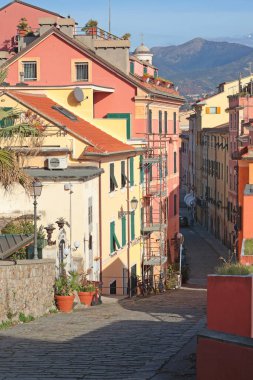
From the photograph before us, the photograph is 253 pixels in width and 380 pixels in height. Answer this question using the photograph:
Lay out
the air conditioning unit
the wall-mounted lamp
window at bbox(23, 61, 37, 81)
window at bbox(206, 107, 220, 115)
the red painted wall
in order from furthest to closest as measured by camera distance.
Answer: window at bbox(206, 107, 220, 115) → window at bbox(23, 61, 37, 81) → the wall-mounted lamp → the air conditioning unit → the red painted wall

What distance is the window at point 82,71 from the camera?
156ft

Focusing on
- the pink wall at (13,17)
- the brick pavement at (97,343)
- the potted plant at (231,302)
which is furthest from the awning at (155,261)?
the potted plant at (231,302)

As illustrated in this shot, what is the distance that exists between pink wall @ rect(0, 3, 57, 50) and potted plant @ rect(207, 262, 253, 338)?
41202mm

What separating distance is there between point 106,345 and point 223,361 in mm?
5364

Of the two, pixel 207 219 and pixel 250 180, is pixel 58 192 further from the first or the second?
pixel 207 219

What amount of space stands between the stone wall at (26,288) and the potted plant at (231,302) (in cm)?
702

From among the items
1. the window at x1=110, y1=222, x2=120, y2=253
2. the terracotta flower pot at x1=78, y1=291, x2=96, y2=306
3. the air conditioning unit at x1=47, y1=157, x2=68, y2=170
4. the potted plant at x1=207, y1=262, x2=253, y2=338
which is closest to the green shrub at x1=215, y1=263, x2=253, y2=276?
the potted plant at x1=207, y1=262, x2=253, y2=338

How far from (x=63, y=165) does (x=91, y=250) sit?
3.28 m

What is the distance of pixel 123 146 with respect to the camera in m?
41.1

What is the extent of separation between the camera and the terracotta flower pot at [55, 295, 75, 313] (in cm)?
2594

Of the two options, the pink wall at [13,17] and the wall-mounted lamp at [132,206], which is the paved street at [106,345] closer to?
the wall-mounted lamp at [132,206]

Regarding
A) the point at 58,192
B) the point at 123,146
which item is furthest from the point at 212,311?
the point at 123,146

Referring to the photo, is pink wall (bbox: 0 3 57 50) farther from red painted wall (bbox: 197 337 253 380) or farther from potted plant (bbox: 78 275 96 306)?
red painted wall (bbox: 197 337 253 380)

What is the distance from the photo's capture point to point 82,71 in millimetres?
47562
